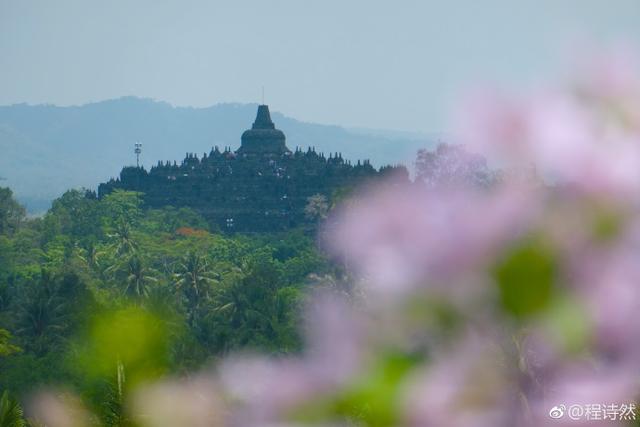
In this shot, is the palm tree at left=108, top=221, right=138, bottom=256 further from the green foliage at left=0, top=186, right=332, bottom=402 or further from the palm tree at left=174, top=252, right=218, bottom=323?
the palm tree at left=174, top=252, right=218, bottom=323

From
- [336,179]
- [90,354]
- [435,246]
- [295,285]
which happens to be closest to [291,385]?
[435,246]

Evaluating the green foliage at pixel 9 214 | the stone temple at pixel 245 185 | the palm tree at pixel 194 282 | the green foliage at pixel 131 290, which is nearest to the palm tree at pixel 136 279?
the green foliage at pixel 131 290

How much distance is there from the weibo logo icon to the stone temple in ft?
315

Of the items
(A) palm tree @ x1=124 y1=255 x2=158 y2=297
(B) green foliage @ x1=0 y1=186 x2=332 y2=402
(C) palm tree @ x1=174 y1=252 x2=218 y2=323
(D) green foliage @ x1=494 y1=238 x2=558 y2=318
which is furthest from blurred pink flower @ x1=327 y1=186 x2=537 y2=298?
(A) palm tree @ x1=124 y1=255 x2=158 y2=297

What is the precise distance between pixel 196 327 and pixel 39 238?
42.8m

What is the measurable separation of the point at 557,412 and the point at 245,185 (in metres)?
101

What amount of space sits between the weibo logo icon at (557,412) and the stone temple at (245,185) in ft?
315

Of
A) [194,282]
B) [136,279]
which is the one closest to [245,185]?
[194,282]

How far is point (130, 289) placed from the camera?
189 feet

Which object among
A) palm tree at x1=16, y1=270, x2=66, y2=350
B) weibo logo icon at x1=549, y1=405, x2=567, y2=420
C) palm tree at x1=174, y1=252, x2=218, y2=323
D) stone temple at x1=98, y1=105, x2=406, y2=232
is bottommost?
stone temple at x1=98, y1=105, x2=406, y2=232

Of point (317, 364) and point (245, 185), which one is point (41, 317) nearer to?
point (317, 364)

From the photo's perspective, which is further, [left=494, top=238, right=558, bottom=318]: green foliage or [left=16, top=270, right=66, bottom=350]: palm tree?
[left=16, top=270, right=66, bottom=350]: palm tree

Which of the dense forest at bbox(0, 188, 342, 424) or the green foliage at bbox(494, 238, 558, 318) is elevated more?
the green foliage at bbox(494, 238, 558, 318)

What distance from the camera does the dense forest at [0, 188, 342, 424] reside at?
5.03m
